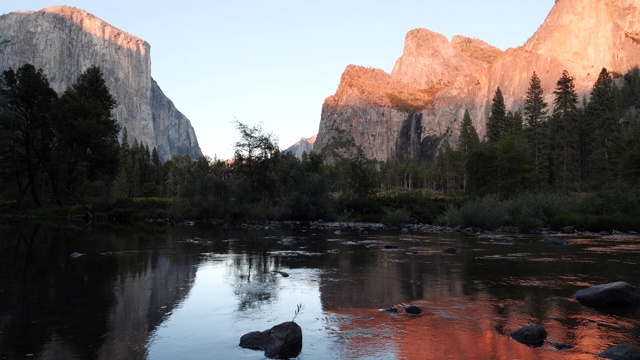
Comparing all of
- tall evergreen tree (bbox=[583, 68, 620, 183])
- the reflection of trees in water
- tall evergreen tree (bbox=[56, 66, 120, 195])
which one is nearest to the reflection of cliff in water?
the reflection of trees in water

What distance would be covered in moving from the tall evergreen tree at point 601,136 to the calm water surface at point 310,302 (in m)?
69.0

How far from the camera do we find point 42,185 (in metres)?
71.5

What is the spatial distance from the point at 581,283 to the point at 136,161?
121687mm

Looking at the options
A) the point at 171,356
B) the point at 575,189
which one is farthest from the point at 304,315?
the point at 575,189

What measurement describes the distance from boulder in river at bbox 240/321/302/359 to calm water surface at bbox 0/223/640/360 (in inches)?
8.2

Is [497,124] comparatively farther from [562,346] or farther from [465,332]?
[562,346]

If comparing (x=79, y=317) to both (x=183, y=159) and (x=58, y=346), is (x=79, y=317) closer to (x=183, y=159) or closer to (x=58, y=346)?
(x=58, y=346)

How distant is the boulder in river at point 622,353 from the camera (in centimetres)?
726

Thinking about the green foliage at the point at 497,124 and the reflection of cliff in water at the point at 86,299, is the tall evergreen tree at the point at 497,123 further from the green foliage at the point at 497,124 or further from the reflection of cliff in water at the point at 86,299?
the reflection of cliff in water at the point at 86,299

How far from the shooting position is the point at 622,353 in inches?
290

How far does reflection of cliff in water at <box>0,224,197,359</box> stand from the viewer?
312 inches

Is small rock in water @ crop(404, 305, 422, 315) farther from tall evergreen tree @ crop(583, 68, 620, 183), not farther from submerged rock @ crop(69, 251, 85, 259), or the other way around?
tall evergreen tree @ crop(583, 68, 620, 183)

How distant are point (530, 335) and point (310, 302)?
18.0 ft

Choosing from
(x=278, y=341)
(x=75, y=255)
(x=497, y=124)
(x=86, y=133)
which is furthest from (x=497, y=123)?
(x=278, y=341)
